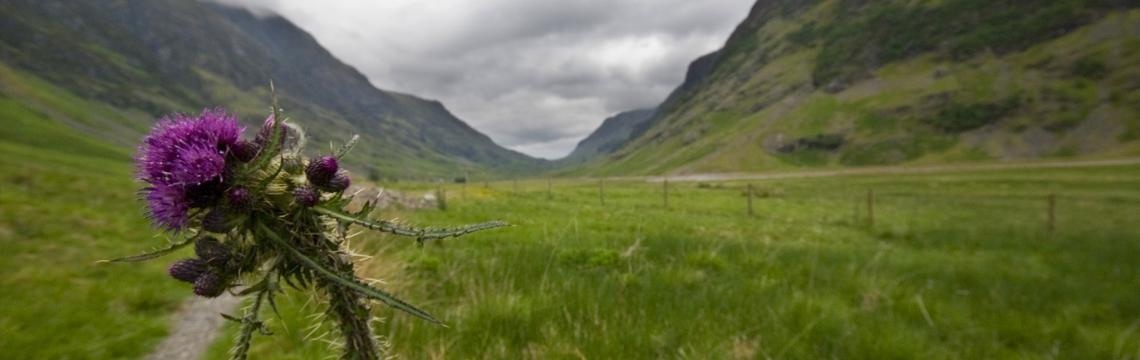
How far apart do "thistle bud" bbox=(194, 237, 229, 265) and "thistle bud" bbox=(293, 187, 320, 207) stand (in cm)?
27

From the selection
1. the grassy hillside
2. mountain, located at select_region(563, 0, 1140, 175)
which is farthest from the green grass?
mountain, located at select_region(563, 0, 1140, 175)

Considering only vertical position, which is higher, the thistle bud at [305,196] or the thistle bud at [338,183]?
the thistle bud at [338,183]

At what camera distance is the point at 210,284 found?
155cm

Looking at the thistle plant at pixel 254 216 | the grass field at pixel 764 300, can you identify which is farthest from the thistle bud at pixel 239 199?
the grass field at pixel 764 300

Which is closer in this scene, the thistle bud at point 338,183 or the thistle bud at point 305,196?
the thistle bud at point 305,196

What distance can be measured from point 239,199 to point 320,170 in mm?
273

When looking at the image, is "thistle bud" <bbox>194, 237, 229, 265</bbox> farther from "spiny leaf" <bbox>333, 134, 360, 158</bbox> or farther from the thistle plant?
"spiny leaf" <bbox>333, 134, 360, 158</bbox>

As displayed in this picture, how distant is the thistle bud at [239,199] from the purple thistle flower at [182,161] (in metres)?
0.11

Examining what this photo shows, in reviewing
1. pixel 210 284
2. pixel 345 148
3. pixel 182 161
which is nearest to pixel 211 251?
pixel 210 284

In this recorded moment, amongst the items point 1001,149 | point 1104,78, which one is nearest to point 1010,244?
point 1001,149

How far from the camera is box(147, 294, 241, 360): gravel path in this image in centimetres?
478

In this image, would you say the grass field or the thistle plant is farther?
the grass field

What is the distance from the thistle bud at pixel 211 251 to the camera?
1573mm

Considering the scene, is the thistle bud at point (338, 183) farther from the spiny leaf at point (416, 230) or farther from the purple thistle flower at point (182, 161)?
the purple thistle flower at point (182, 161)
